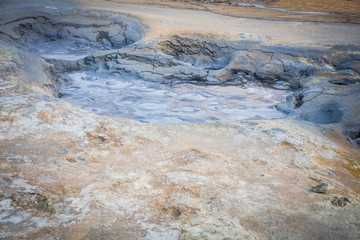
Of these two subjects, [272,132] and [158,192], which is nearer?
[158,192]

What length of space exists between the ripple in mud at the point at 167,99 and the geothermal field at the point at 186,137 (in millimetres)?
28

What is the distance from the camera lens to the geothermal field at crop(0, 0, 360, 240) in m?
1.34

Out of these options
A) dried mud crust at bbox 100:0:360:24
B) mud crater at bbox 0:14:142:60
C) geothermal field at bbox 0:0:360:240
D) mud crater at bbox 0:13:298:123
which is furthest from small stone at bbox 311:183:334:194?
dried mud crust at bbox 100:0:360:24

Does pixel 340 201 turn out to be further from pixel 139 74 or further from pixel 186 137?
pixel 139 74

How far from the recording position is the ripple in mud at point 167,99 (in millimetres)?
3619

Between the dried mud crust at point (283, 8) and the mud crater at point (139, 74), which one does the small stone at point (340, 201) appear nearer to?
the mud crater at point (139, 74)

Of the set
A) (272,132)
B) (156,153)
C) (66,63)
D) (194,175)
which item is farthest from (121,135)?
(66,63)

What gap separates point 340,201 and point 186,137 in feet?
3.77

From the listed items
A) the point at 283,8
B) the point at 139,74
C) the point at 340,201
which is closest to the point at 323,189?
the point at 340,201

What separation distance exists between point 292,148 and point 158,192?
1.29 m

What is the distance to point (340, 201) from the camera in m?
1.55

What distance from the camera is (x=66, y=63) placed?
16.6ft

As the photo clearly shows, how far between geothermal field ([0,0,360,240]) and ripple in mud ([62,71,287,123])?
3cm

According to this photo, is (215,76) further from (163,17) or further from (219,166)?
(219,166)
